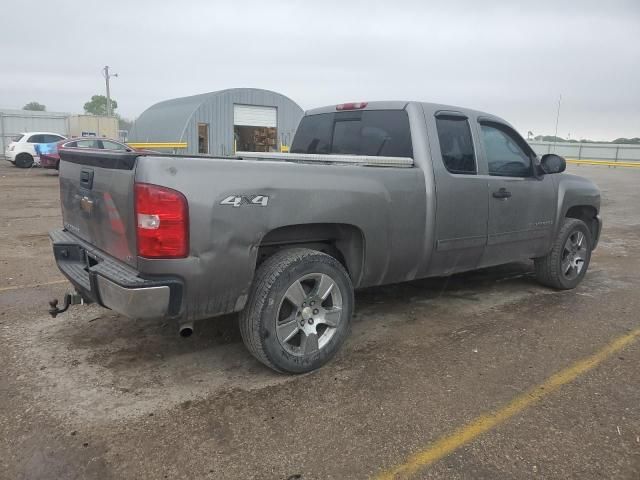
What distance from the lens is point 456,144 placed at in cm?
442

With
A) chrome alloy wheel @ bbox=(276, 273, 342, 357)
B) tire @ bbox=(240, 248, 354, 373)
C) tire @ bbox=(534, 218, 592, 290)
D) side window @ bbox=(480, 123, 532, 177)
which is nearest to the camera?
tire @ bbox=(240, 248, 354, 373)

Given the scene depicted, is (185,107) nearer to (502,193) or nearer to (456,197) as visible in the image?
(502,193)

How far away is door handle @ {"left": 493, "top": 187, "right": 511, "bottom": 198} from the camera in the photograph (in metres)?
4.58

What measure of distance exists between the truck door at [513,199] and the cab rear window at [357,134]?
0.85m

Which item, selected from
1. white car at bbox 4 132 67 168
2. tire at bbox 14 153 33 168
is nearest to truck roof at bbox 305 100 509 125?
white car at bbox 4 132 67 168

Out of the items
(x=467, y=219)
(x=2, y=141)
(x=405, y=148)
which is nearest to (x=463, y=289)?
(x=467, y=219)

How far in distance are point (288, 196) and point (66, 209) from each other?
190cm

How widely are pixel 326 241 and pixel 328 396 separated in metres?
1.11

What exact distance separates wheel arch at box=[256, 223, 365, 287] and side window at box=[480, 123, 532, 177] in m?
1.64

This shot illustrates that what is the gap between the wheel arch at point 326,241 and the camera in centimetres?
340

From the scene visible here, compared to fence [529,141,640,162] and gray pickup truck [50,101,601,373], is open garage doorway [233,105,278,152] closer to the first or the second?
fence [529,141,640,162]

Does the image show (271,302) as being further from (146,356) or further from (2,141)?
(2,141)

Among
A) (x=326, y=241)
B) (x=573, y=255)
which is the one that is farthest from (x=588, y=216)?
(x=326, y=241)

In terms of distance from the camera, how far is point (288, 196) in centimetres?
320
